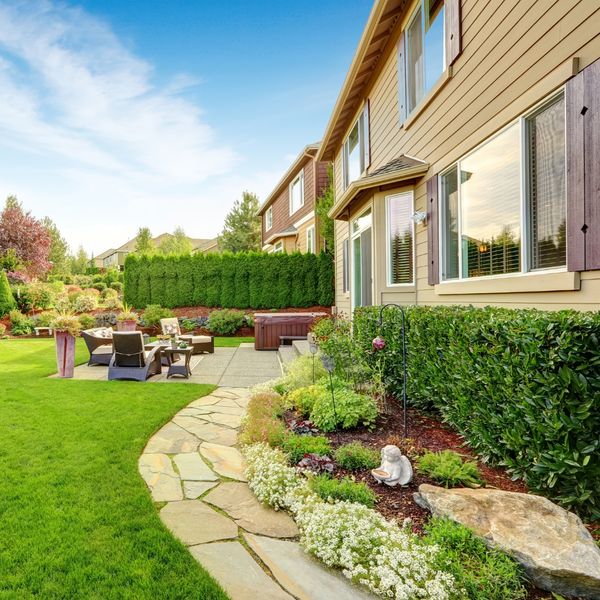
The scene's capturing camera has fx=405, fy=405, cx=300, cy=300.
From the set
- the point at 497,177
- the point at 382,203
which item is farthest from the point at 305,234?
the point at 497,177

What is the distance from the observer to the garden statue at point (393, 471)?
2994 millimetres

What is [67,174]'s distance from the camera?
19672mm

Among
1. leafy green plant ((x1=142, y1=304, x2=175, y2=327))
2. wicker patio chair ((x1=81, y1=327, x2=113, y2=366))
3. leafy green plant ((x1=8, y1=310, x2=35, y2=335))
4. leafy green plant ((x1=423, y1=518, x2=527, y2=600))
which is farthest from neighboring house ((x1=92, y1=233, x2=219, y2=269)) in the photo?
leafy green plant ((x1=423, y1=518, x2=527, y2=600))

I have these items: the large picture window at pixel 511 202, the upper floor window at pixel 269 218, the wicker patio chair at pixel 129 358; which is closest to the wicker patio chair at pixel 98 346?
the wicker patio chair at pixel 129 358

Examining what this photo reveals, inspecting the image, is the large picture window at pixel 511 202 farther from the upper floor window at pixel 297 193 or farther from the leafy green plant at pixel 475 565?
the upper floor window at pixel 297 193

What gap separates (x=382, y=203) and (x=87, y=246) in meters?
56.7

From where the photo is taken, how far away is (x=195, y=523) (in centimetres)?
272

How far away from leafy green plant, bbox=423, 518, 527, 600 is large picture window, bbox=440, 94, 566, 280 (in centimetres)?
235

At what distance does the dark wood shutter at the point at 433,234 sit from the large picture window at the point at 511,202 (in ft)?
0.41

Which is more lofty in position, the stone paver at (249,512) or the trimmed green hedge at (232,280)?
the trimmed green hedge at (232,280)

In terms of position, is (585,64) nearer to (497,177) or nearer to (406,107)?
(497,177)

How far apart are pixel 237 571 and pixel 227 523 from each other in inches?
21.2

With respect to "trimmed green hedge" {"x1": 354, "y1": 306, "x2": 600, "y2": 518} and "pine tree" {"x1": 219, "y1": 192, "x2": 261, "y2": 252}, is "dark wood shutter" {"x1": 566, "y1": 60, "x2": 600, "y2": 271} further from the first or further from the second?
"pine tree" {"x1": 219, "y1": 192, "x2": 261, "y2": 252}

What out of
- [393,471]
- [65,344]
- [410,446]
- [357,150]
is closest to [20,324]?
[65,344]
